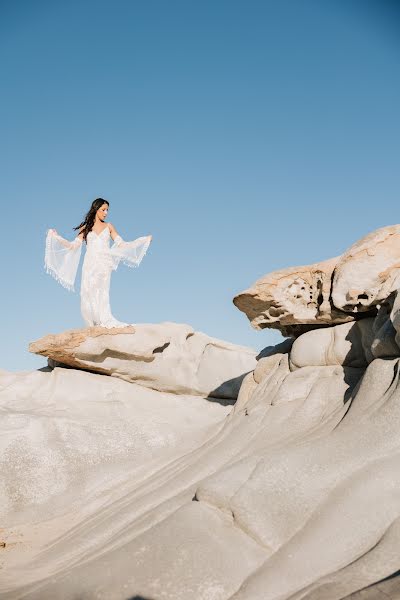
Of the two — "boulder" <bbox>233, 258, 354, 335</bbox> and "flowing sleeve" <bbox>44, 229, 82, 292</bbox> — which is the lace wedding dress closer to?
"flowing sleeve" <bbox>44, 229, 82, 292</bbox>

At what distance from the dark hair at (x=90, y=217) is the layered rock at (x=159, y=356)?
5.42 ft

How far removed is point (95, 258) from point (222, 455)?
5.21 m

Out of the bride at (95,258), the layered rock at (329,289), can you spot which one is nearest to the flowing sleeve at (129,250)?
the bride at (95,258)

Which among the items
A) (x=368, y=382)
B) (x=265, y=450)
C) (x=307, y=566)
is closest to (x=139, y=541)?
(x=307, y=566)

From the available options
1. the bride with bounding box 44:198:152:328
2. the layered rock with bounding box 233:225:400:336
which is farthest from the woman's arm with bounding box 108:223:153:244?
the layered rock with bounding box 233:225:400:336

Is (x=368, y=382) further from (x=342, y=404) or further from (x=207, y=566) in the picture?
(x=207, y=566)

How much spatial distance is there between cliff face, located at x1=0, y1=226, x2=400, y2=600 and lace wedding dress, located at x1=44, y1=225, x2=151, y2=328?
2.01 feet

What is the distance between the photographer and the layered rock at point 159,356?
983 centimetres

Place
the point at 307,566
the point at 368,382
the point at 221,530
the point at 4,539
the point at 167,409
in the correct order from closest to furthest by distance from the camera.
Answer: the point at 307,566, the point at 221,530, the point at 368,382, the point at 4,539, the point at 167,409

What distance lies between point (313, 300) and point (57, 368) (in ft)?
15.8

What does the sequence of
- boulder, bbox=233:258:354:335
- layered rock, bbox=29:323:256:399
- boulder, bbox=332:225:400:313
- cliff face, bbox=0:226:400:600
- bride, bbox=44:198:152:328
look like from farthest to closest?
bride, bbox=44:198:152:328 → layered rock, bbox=29:323:256:399 → boulder, bbox=233:258:354:335 → boulder, bbox=332:225:400:313 → cliff face, bbox=0:226:400:600

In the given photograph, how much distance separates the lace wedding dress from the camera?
10.4m

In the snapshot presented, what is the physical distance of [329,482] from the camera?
14.5 ft

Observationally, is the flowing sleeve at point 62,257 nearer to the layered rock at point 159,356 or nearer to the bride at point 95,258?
the bride at point 95,258
